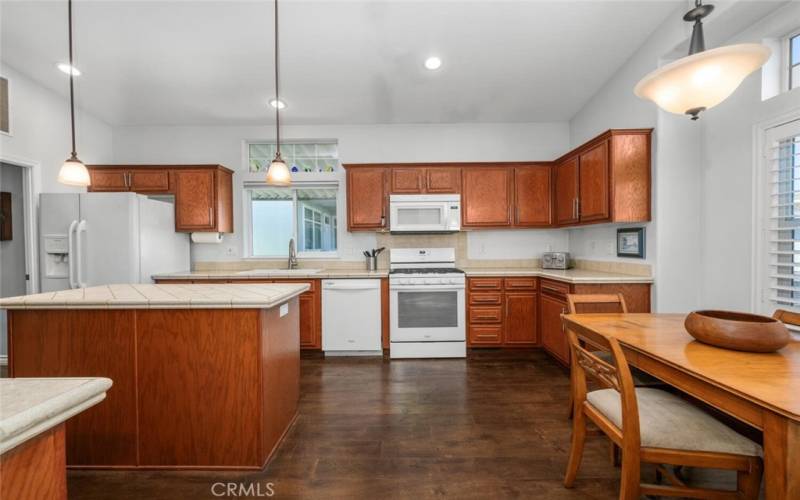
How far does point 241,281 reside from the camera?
367cm

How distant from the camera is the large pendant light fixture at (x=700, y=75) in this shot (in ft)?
3.95

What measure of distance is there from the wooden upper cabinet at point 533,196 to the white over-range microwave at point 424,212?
0.77m

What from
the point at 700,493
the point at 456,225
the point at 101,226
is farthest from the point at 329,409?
the point at 101,226

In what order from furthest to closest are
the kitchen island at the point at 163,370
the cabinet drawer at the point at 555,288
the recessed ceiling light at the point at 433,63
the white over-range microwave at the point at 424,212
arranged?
the white over-range microwave at the point at 424,212, the cabinet drawer at the point at 555,288, the recessed ceiling light at the point at 433,63, the kitchen island at the point at 163,370

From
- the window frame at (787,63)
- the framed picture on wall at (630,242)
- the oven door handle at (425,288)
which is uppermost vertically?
the window frame at (787,63)

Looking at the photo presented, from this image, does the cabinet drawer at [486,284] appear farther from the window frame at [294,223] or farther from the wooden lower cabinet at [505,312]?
the window frame at [294,223]

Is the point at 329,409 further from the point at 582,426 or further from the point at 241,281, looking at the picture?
the point at 241,281

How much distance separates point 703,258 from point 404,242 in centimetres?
293

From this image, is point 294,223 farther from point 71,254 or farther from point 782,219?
point 782,219

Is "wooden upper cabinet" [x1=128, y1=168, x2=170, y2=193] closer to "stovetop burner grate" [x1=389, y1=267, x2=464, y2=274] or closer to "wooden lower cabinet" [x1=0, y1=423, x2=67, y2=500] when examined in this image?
"stovetop burner grate" [x1=389, y1=267, x2=464, y2=274]

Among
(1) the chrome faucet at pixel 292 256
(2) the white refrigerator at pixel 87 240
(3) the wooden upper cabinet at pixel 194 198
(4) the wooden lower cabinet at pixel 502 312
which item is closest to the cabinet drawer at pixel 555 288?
(4) the wooden lower cabinet at pixel 502 312

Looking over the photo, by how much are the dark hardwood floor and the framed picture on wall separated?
1.31 meters

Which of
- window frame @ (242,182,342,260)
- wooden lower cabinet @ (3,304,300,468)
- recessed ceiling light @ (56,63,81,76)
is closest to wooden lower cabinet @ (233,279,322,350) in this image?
window frame @ (242,182,342,260)

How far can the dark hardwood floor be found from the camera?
167cm
